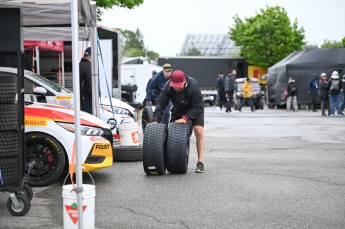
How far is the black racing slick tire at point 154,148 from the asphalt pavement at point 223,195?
0.66 ft

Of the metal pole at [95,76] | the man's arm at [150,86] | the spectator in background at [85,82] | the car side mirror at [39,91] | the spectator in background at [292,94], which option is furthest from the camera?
the spectator in background at [292,94]

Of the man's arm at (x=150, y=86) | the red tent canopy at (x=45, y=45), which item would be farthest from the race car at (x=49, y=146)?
the red tent canopy at (x=45, y=45)

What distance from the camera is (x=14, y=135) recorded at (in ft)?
25.7

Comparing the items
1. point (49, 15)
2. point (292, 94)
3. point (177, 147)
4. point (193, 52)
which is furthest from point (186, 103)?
point (193, 52)

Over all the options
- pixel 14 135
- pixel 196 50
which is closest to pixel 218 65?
pixel 14 135

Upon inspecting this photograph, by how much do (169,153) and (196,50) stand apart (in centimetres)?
15309

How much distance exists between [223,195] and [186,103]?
248 centimetres

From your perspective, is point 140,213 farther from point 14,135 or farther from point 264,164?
point 264,164

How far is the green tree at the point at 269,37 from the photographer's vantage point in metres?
71.3

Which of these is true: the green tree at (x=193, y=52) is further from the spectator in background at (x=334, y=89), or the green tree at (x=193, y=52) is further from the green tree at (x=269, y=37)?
the spectator in background at (x=334, y=89)

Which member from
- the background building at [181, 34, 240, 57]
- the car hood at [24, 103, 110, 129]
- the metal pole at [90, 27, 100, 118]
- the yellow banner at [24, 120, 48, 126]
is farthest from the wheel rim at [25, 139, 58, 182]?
the background building at [181, 34, 240, 57]

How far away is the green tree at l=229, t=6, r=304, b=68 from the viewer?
71.3 metres

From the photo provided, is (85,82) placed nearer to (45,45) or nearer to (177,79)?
(177,79)

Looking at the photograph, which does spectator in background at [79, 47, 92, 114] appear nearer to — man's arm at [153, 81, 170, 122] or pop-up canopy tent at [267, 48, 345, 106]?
man's arm at [153, 81, 170, 122]
